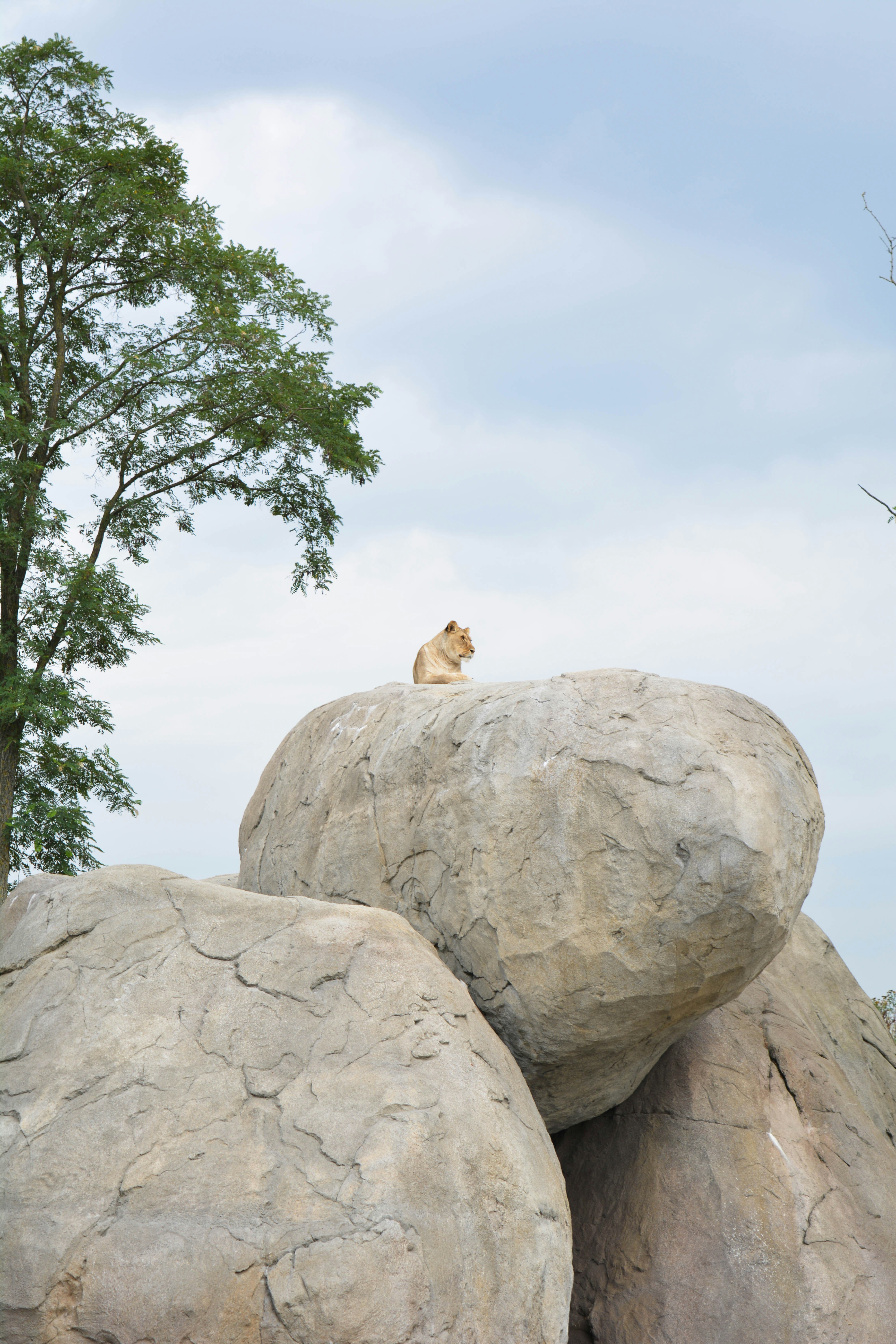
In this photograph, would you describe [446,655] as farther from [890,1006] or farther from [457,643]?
[890,1006]

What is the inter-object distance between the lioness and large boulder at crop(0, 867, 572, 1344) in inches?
113

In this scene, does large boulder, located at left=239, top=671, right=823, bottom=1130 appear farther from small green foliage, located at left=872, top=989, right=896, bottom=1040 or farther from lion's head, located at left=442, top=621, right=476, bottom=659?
small green foliage, located at left=872, top=989, right=896, bottom=1040

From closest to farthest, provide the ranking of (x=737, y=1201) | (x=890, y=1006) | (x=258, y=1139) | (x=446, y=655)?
(x=258, y=1139), (x=737, y=1201), (x=446, y=655), (x=890, y=1006)

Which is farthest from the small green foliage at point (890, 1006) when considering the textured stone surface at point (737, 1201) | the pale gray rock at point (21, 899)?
the pale gray rock at point (21, 899)

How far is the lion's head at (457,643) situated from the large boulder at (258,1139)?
122 inches

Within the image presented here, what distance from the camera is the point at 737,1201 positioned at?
7.51 m

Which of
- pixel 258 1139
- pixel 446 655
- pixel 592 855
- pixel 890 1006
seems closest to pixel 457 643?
pixel 446 655

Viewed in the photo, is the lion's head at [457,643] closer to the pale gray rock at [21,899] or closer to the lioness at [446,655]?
the lioness at [446,655]

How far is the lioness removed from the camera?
358 inches

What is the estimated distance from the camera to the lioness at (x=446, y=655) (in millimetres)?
9094

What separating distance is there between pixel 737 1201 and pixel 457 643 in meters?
4.17

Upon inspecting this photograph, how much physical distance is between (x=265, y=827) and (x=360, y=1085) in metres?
3.25

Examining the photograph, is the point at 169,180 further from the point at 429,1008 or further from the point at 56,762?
the point at 429,1008

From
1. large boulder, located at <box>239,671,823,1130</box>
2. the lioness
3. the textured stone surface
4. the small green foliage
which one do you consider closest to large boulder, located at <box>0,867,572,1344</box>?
large boulder, located at <box>239,671,823,1130</box>
